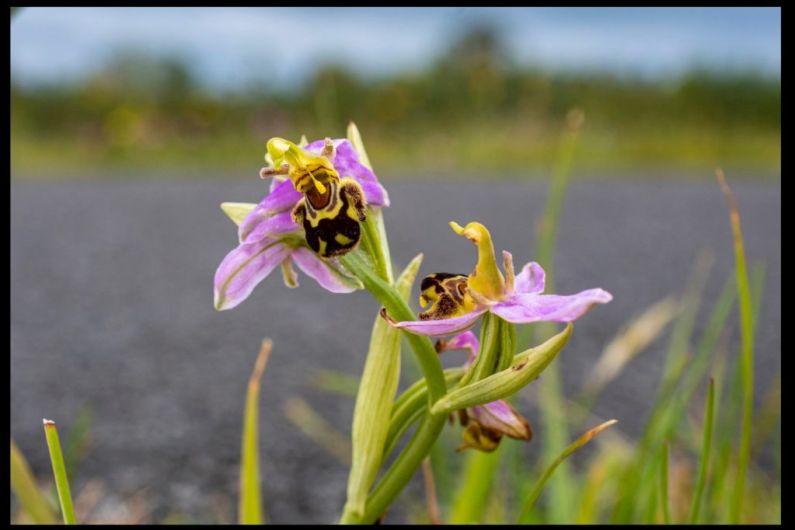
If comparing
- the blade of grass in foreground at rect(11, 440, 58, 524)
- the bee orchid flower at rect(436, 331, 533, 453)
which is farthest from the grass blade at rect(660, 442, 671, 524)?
the blade of grass in foreground at rect(11, 440, 58, 524)

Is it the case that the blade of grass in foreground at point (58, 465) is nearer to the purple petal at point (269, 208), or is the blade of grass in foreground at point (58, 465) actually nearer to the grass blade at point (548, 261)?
the purple petal at point (269, 208)

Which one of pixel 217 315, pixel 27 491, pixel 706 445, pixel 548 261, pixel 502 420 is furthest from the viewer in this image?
pixel 217 315

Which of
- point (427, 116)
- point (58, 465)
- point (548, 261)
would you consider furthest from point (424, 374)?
point (427, 116)

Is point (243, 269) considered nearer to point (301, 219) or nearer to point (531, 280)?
point (301, 219)

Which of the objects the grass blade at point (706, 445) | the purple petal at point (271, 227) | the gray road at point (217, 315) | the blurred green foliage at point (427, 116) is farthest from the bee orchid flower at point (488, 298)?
the blurred green foliage at point (427, 116)

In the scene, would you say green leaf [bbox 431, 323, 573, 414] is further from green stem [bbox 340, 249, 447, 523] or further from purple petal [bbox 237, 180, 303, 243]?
purple petal [bbox 237, 180, 303, 243]

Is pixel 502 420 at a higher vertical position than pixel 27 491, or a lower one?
higher
